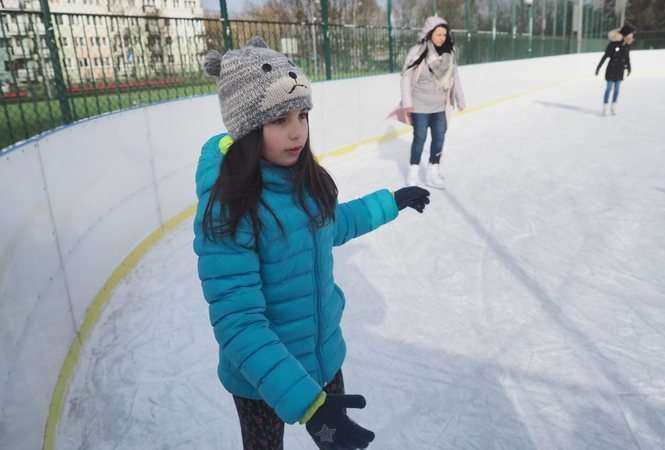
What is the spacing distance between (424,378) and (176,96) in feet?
11.7

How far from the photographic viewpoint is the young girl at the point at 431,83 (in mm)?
4590

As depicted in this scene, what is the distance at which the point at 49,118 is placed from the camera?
2789mm

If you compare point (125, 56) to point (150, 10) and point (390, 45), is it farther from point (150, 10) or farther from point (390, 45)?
point (390, 45)

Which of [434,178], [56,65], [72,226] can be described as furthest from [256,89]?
[434,178]

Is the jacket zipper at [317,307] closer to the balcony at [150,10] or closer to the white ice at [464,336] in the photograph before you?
the white ice at [464,336]

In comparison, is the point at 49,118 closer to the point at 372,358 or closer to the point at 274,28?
the point at 372,358

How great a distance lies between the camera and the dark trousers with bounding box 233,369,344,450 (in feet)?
4.10

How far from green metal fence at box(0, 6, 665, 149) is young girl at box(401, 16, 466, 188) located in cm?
194

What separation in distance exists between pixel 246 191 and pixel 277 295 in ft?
0.78

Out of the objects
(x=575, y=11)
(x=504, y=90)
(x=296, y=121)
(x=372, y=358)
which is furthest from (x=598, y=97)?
(x=296, y=121)

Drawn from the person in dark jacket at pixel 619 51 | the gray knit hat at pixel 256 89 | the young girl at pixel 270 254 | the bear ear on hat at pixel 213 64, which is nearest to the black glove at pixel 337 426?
the young girl at pixel 270 254

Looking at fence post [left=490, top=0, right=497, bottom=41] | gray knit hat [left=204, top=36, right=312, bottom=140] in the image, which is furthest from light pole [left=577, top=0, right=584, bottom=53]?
gray knit hat [left=204, top=36, right=312, bottom=140]

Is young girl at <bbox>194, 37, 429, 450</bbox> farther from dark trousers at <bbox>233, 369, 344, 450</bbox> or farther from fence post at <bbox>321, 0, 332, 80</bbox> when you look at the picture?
fence post at <bbox>321, 0, 332, 80</bbox>

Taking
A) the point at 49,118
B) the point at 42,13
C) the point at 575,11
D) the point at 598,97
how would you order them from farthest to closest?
1. the point at 575,11
2. the point at 598,97
3. the point at 42,13
4. the point at 49,118
